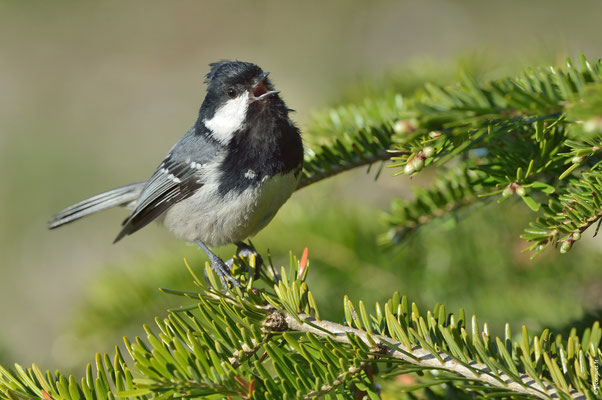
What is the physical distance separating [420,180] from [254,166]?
0.80m

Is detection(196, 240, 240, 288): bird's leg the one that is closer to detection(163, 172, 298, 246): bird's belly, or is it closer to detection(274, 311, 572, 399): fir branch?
detection(163, 172, 298, 246): bird's belly

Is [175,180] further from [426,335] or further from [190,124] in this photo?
[190,124]

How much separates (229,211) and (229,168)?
0.18 metres

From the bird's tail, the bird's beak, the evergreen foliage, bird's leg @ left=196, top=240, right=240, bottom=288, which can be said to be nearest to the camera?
the evergreen foliage

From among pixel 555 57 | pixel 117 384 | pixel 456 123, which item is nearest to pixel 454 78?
pixel 555 57

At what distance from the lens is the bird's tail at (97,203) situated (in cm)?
307

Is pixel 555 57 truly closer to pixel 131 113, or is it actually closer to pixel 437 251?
pixel 437 251

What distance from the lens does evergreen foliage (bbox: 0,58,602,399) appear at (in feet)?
3.29

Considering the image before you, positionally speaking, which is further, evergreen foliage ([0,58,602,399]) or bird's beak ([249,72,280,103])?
bird's beak ([249,72,280,103])

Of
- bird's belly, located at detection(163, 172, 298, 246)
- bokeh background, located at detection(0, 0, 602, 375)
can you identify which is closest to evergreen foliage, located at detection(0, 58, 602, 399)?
bokeh background, located at detection(0, 0, 602, 375)

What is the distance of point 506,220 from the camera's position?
2.37 metres

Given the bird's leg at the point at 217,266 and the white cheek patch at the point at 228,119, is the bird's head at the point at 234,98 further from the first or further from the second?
the bird's leg at the point at 217,266

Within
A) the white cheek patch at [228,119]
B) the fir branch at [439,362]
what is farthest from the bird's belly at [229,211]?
the fir branch at [439,362]

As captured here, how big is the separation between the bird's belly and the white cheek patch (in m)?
0.24
